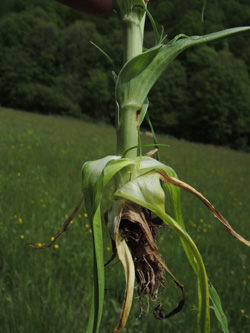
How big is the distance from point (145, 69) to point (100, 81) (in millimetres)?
23725

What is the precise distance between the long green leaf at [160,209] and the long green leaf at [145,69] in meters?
0.09

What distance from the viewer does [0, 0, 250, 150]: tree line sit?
74.8ft

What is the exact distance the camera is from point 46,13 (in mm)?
26844

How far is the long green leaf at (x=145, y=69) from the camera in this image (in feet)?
1.16

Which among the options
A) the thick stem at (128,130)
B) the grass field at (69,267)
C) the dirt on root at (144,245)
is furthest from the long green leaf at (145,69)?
the grass field at (69,267)

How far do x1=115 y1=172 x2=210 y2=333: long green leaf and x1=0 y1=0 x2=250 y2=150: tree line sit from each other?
874 inches

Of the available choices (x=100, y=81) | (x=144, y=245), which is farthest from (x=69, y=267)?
(x=100, y=81)

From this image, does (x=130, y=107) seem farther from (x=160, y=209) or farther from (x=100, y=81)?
(x=100, y=81)

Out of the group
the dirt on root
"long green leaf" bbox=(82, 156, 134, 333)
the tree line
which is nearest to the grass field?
the dirt on root

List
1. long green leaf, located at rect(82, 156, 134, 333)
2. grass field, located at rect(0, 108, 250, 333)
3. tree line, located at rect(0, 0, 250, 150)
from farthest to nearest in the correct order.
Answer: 1. tree line, located at rect(0, 0, 250, 150)
2. grass field, located at rect(0, 108, 250, 333)
3. long green leaf, located at rect(82, 156, 134, 333)

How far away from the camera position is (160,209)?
35 centimetres

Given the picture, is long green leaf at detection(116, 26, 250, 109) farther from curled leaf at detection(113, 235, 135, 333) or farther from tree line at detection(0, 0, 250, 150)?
tree line at detection(0, 0, 250, 150)

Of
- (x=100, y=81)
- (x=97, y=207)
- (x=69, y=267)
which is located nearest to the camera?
(x=97, y=207)

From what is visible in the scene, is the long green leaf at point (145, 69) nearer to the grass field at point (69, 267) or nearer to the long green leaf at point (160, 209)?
the long green leaf at point (160, 209)
